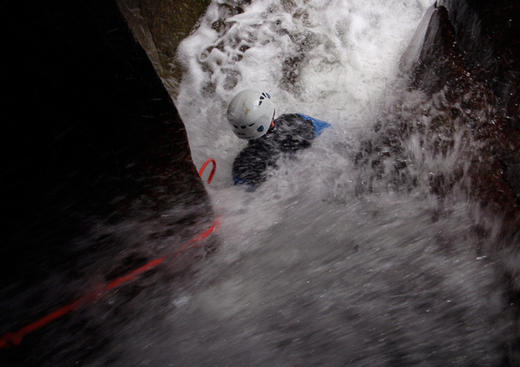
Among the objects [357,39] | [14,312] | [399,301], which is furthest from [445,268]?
[357,39]

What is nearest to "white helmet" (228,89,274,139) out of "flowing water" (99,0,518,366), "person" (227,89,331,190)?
"person" (227,89,331,190)

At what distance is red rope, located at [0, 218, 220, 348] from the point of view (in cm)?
156

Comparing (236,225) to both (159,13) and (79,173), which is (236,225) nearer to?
(79,173)

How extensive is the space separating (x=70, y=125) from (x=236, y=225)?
1.44m

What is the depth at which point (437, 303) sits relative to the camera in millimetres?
2176

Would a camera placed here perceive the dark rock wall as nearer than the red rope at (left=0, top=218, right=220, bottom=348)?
No

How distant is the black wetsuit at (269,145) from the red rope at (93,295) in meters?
0.61

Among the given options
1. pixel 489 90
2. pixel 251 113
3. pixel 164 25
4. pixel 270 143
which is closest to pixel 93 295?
pixel 251 113

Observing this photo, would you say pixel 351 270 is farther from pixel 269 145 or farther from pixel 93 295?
pixel 93 295

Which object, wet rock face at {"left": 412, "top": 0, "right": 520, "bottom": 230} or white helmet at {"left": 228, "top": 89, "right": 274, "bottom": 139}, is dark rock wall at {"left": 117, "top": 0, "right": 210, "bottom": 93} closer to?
white helmet at {"left": 228, "top": 89, "right": 274, "bottom": 139}

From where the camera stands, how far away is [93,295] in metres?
1.86

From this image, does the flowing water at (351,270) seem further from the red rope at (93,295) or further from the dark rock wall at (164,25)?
the dark rock wall at (164,25)

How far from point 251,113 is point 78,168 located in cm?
133

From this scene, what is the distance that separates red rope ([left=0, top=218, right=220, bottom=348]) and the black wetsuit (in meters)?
0.61
